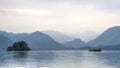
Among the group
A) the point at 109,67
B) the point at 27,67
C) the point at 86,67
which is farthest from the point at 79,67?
the point at 27,67

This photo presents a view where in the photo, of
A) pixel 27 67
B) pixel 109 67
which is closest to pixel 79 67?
pixel 109 67

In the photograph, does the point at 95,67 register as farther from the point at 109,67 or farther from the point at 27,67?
the point at 27,67

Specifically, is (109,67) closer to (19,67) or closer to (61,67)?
(61,67)

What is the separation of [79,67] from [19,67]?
58.1ft

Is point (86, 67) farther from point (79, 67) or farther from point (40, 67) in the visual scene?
point (40, 67)

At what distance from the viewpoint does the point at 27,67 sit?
92.9 m

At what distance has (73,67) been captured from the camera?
93312 millimetres

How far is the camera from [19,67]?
93.1 m

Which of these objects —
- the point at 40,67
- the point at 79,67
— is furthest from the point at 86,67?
the point at 40,67

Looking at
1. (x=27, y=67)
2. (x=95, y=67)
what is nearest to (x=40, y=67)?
(x=27, y=67)

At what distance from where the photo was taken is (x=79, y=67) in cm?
9444

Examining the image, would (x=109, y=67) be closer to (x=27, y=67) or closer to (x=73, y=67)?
(x=73, y=67)

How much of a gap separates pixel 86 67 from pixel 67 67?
18.6 feet

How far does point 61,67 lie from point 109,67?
14411mm
